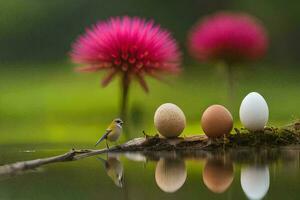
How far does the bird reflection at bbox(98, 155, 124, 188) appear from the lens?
57.7 inches

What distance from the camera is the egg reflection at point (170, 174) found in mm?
1379

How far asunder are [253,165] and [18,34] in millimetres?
2862

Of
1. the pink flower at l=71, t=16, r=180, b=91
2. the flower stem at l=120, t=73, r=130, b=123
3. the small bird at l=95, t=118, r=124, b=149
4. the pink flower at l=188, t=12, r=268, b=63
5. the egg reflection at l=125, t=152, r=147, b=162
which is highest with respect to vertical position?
the pink flower at l=188, t=12, r=268, b=63

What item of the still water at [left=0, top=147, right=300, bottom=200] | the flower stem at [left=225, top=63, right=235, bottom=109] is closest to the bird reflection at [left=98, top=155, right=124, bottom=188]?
the still water at [left=0, top=147, right=300, bottom=200]

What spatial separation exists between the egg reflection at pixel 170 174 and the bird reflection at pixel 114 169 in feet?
0.20

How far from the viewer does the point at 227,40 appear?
2.77 m

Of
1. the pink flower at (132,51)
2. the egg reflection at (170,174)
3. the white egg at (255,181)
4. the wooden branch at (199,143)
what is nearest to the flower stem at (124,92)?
the pink flower at (132,51)

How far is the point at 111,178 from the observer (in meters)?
1.49

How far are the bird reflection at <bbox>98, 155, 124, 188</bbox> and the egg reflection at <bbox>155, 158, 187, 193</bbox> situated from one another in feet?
0.20

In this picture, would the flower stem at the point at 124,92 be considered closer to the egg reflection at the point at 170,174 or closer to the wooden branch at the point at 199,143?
the wooden branch at the point at 199,143

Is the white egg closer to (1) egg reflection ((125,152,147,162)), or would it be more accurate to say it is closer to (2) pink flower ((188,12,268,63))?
(1) egg reflection ((125,152,147,162))

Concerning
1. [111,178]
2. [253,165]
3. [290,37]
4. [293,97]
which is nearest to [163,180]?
[111,178]

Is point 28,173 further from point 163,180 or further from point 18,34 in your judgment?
point 18,34

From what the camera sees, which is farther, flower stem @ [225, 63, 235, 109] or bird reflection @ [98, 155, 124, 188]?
flower stem @ [225, 63, 235, 109]
